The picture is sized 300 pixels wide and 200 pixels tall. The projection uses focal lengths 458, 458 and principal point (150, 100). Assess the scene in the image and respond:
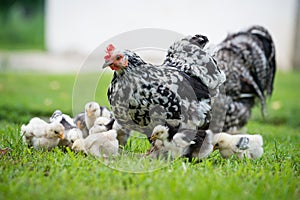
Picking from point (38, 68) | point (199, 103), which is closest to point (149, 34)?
point (199, 103)

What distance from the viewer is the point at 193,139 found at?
11.8 feet

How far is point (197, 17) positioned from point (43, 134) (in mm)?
9946

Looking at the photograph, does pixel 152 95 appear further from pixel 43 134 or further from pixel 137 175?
pixel 43 134

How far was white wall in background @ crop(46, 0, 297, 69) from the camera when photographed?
13.0 metres

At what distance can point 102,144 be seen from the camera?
370cm

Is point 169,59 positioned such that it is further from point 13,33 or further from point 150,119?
point 13,33

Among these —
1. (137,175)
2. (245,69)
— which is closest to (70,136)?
(137,175)

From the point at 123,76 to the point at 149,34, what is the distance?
422mm

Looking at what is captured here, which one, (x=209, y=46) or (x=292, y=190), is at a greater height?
(x=209, y=46)

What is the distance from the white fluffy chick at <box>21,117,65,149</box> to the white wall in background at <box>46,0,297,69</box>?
359 inches

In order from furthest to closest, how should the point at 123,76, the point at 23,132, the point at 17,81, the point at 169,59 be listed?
1. the point at 17,81
2. the point at 23,132
3. the point at 169,59
4. the point at 123,76

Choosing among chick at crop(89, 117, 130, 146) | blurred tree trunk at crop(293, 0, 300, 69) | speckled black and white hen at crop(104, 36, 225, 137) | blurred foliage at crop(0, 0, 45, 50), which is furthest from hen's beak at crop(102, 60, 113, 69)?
blurred foliage at crop(0, 0, 45, 50)

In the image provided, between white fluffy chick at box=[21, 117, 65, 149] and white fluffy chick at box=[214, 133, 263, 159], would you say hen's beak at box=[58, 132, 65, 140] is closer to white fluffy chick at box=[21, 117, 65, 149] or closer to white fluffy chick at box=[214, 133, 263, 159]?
white fluffy chick at box=[21, 117, 65, 149]

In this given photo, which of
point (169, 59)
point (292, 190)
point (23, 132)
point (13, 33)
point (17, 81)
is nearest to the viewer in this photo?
point (292, 190)
